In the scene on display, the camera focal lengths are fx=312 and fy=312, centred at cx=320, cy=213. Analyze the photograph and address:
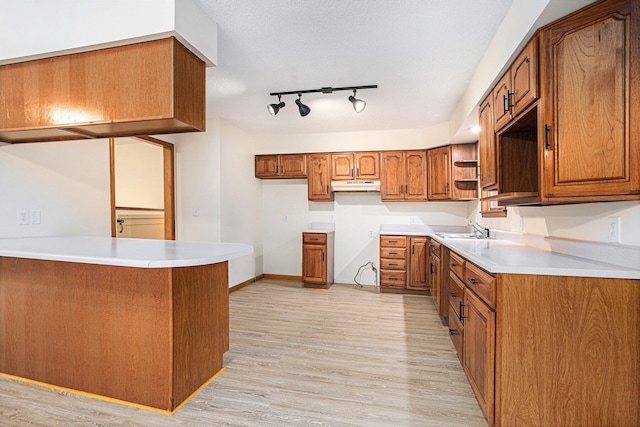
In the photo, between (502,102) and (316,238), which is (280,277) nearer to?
(316,238)

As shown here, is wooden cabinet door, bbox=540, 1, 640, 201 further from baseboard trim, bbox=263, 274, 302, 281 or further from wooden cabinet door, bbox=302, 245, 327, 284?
baseboard trim, bbox=263, 274, 302, 281

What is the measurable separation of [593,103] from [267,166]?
4382mm

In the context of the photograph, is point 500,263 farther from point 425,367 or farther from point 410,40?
point 410,40

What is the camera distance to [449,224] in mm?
4879

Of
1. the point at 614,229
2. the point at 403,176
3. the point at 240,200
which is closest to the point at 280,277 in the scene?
the point at 240,200

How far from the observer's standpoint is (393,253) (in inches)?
180

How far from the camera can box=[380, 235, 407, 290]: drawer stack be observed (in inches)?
179

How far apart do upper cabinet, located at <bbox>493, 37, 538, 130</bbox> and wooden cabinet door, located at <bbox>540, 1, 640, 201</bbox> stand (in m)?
0.06

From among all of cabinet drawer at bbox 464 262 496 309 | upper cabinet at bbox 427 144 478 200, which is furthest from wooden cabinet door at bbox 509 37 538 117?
upper cabinet at bbox 427 144 478 200

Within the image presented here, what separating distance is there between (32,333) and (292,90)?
2.95 metres

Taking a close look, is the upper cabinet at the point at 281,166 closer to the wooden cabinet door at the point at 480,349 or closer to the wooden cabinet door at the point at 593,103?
the wooden cabinet door at the point at 480,349

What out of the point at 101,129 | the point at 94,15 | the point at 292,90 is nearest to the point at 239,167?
the point at 292,90

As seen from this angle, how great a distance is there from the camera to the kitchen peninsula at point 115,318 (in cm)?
182

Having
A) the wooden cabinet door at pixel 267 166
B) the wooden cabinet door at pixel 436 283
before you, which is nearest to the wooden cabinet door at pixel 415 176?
the wooden cabinet door at pixel 436 283
